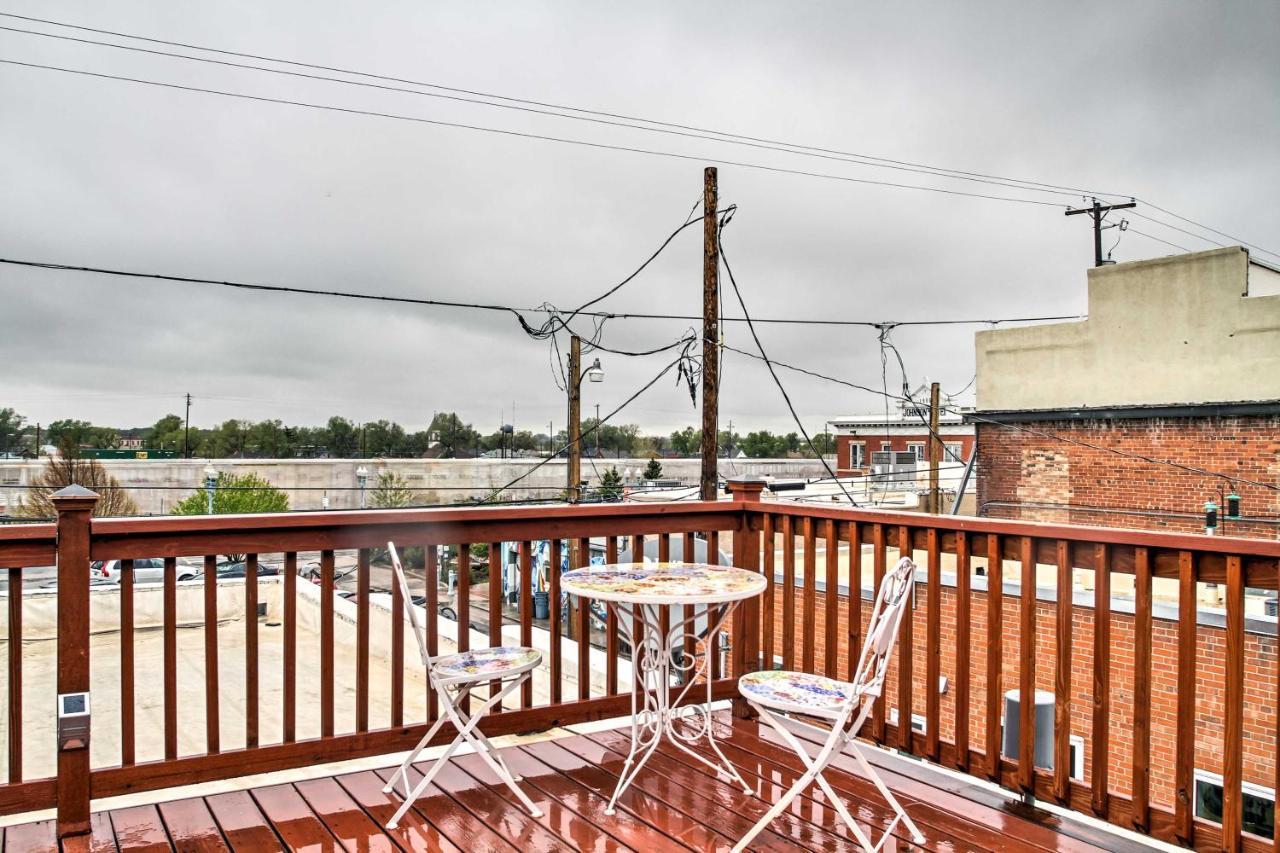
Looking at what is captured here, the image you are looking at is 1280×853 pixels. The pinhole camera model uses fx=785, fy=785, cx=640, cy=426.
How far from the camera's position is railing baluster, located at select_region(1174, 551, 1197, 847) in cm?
215

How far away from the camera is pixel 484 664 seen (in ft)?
8.61

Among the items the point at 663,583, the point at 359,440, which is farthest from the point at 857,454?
the point at 663,583

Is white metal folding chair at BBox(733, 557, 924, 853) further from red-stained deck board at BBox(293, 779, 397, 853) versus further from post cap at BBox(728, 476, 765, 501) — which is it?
post cap at BBox(728, 476, 765, 501)

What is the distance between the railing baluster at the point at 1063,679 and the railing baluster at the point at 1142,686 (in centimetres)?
19

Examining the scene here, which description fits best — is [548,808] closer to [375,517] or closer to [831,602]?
[375,517]

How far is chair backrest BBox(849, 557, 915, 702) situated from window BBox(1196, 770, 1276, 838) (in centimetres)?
654

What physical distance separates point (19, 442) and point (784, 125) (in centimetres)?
3004

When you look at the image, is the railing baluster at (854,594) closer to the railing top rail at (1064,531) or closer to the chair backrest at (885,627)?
the railing top rail at (1064,531)

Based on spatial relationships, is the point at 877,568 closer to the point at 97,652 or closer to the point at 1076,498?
the point at 1076,498

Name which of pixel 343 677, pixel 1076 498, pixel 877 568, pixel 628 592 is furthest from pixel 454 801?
pixel 1076 498

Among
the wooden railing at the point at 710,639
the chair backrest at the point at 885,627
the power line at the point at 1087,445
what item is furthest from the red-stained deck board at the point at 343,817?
the power line at the point at 1087,445

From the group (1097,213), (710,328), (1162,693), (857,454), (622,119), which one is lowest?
(1162,693)

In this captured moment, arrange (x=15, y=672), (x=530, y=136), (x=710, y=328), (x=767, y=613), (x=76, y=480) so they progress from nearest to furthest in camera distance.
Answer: (x=15, y=672) < (x=767, y=613) < (x=710, y=328) < (x=530, y=136) < (x=76, y=480)

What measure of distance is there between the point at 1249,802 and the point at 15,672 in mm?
10154
